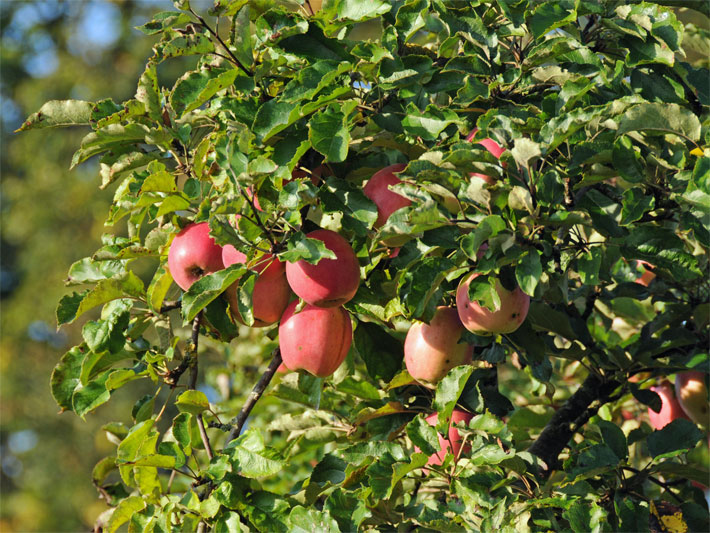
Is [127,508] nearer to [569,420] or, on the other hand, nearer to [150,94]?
[150,94]

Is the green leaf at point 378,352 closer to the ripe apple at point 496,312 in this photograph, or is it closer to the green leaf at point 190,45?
the ripe apple at point 496,312

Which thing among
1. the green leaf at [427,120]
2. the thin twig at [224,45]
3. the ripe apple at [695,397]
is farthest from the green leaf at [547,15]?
the ripe apple at [695,397]

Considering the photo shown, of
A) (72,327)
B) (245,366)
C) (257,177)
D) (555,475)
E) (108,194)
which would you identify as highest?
(257,177)

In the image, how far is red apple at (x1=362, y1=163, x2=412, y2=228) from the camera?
101cm

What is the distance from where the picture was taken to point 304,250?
93 cm

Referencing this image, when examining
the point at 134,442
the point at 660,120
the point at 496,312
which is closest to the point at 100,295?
the point at 134,442

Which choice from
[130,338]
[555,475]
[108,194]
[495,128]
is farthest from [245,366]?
[108,194]

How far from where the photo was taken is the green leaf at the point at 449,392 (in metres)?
0.99

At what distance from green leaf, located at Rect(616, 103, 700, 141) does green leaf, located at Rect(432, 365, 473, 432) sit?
0.33 meters

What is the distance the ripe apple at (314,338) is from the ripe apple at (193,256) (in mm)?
128

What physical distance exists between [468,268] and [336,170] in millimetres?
230

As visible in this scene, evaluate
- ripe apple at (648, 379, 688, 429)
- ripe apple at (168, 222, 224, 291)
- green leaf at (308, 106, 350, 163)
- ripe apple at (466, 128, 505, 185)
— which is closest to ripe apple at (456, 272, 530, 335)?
ripe apple at (466, 128, 505, 185)

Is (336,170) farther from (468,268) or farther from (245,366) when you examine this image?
(245,366)

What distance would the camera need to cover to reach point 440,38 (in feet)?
3.59
